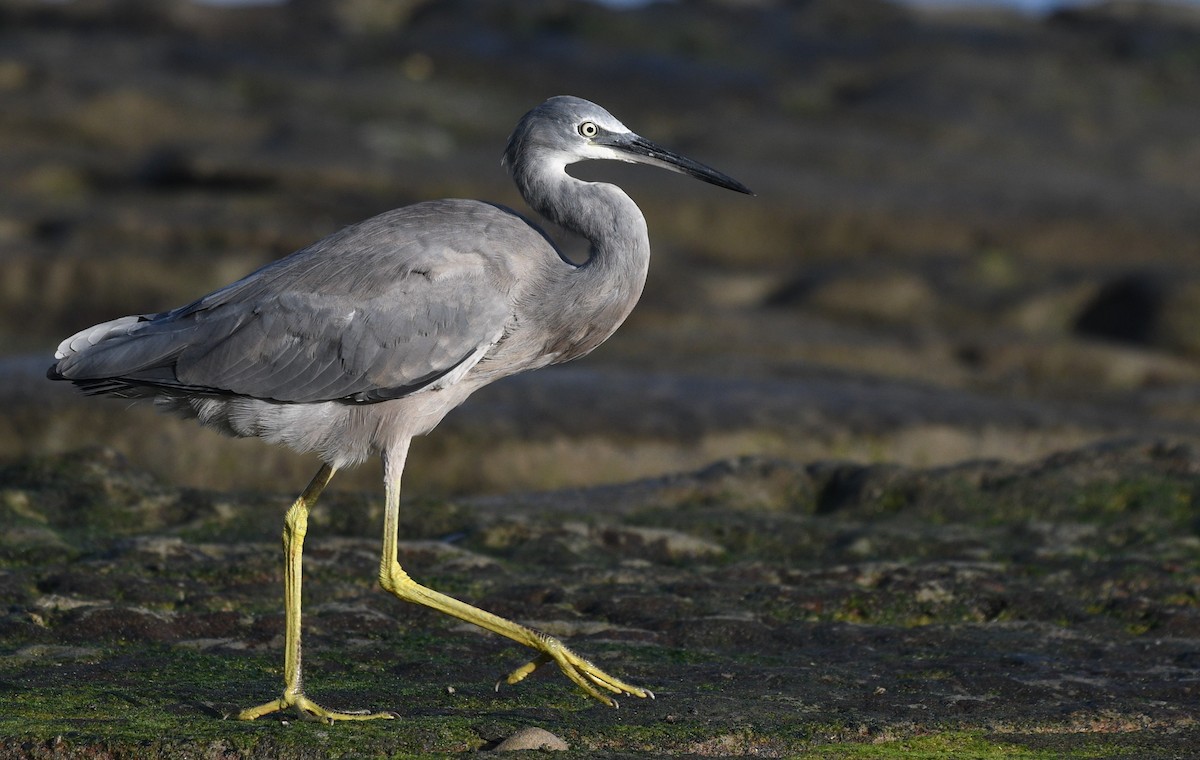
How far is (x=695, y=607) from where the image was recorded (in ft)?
24.6

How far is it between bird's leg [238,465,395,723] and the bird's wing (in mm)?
486

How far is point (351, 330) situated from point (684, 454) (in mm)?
6036

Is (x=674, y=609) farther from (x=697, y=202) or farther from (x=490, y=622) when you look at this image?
(x=697, y=202)

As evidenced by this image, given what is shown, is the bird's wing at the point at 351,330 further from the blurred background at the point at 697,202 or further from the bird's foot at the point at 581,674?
the blurred background at the point at 697,202

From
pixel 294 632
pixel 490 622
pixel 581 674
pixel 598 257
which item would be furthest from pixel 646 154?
pixel 294 632

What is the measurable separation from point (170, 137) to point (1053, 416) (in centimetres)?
1910

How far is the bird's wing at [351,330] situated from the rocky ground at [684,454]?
3.64 feet

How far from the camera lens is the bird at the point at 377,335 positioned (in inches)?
272


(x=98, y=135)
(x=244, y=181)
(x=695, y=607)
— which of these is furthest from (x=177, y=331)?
(x=98, y=135)

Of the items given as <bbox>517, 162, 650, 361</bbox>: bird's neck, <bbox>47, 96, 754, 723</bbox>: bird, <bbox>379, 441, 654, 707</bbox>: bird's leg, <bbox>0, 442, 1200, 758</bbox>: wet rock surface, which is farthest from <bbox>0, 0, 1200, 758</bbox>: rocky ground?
<bbox>517, 162, 650, 361</bbox>: bird's neck

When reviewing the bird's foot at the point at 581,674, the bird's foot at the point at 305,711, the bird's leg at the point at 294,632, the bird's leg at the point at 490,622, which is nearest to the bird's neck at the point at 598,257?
the bird's leg at the point at 490,622

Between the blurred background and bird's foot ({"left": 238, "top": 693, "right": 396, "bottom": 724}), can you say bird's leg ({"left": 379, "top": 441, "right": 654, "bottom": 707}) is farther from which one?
the blurred background

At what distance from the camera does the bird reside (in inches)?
272

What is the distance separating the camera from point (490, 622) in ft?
21.7
